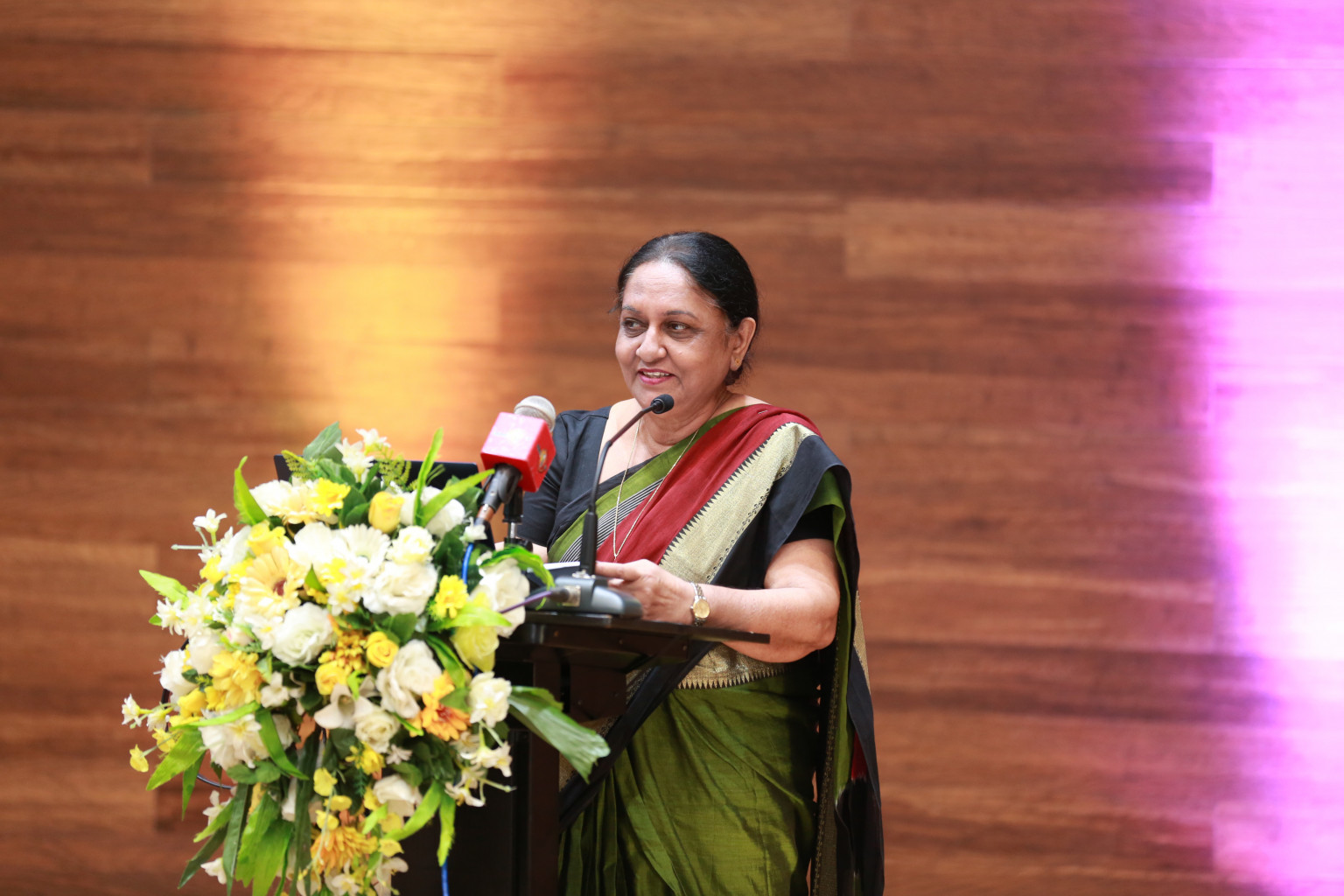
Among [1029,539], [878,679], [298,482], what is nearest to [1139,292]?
[1029,539]

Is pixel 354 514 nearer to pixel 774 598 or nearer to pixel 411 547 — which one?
pixel 411 547

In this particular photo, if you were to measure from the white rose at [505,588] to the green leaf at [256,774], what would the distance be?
0.24 meters

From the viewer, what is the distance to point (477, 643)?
1066 mm

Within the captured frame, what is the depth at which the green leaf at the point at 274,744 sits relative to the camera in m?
1.04

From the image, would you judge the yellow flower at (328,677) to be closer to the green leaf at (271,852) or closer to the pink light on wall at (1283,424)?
the green leaf at (271,852)

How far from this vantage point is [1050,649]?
2764 mm

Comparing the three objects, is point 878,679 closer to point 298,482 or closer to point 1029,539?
point 1029,539

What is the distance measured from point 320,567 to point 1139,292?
2.31 meters

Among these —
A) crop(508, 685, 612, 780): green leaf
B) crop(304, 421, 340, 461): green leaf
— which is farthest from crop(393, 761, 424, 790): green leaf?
crop(304, 421, 340, 461): green leaf

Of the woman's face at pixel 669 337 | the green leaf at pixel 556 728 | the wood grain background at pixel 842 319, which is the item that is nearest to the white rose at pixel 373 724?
the green leaf at pixel 556 728

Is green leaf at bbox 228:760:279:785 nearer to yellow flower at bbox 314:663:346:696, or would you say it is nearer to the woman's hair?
yellow flower at bbox 314:663:346:696

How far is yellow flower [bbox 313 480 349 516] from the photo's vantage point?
1109mm

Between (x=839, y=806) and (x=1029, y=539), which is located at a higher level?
(x=1029, y=539)

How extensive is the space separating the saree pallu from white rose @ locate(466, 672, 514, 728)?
0.47 m
